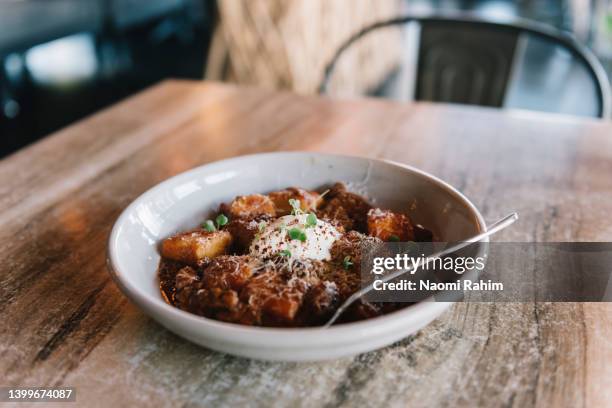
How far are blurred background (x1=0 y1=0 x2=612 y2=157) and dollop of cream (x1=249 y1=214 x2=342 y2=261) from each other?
40.4 inches

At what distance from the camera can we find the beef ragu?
54cm

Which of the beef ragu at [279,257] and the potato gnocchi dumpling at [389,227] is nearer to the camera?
the beef ragu at [279,257]

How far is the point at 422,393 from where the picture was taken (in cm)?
52

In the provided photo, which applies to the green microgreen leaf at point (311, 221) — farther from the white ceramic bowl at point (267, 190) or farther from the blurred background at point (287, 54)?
the blurred background at point (287, 54)

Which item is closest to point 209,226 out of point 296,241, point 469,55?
point 296,241

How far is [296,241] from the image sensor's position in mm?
639

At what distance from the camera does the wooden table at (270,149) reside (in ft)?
1.74

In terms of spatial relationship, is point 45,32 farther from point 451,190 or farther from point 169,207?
point 451,190

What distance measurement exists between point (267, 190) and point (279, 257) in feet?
0.77

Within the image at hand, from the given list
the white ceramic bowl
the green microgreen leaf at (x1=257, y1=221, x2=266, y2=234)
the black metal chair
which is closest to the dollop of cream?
the green microgreen leaf at (x1=257, y1=221, x2=266, y2=234)

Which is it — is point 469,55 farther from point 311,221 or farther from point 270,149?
point 311,221

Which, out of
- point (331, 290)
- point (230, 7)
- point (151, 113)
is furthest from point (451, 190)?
point (230, 7)

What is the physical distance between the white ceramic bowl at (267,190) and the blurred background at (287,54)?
85cm

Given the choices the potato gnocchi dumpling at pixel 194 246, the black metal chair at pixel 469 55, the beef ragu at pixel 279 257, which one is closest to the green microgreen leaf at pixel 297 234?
the beef ragu at pixel 279 257
